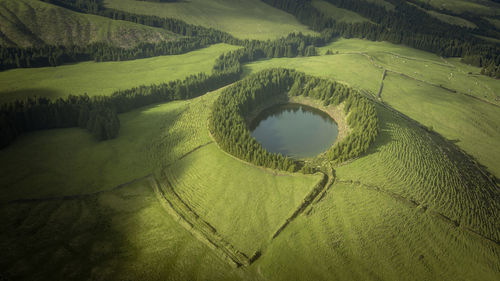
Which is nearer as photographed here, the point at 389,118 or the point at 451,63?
the point at 389,118

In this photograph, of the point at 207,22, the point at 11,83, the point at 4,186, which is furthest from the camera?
the point at 207,22

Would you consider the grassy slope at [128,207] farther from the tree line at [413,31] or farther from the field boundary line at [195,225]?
the tree line at [413,31]

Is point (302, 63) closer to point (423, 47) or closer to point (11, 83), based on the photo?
point (423, 47)

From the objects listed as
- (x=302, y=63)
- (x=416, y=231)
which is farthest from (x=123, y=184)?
(x=302, y=63)

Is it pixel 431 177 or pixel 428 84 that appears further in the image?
pixel 428 84

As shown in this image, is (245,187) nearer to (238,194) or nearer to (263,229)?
(238,194)

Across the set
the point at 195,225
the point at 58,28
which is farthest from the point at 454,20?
the point at 58,28
